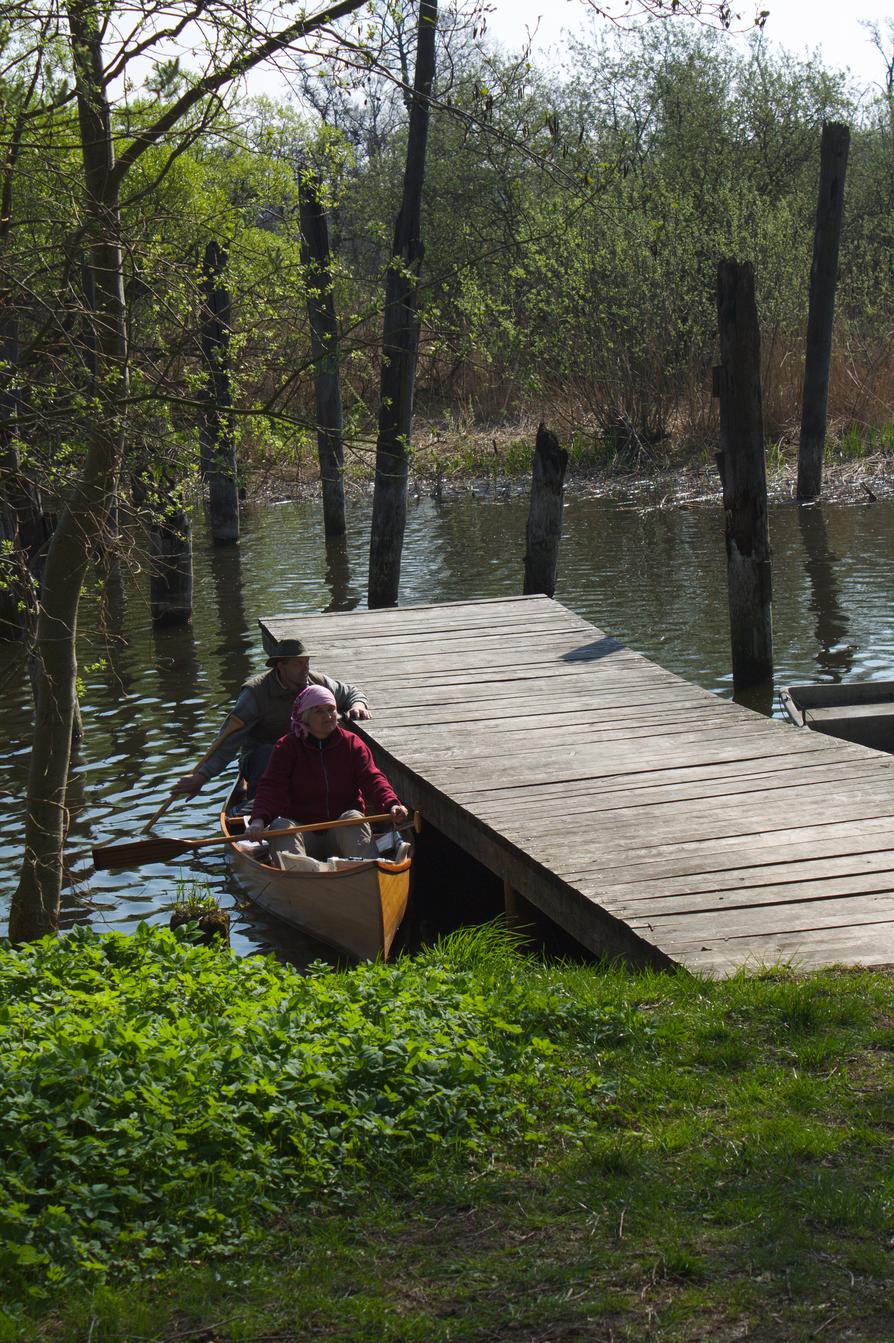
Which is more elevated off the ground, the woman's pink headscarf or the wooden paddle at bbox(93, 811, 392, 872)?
the woman's pink headscarf

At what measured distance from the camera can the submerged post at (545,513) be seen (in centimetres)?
1530

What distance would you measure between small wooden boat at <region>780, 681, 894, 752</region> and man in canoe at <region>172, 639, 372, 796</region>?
10.5ft

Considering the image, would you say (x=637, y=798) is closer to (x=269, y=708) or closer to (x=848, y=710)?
(x=848, y=710)

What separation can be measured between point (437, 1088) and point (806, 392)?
19.4 metres

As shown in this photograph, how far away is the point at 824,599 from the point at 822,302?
21.7 feet

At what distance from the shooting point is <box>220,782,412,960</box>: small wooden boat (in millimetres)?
7773

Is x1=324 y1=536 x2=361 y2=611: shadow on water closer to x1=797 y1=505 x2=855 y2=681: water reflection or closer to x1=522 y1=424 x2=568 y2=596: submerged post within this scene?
x1=522 y1=424 x2=568 y2=596: submerged post

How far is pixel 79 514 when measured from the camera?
6414mm

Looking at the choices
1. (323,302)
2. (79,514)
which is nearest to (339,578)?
(323,302)

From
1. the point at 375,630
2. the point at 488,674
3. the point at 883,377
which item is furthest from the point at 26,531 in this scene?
the point at 883,377

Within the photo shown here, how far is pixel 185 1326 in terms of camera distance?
337cm

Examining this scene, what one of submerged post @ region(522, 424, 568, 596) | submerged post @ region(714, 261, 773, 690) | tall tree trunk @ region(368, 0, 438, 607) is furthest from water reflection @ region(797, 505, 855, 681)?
tall tree trunk @ region(368, 0, 438, 607)

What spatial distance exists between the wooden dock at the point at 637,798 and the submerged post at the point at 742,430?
1385mm

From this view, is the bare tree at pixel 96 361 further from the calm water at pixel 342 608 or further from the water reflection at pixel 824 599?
the water reflection at pixel 824 599
